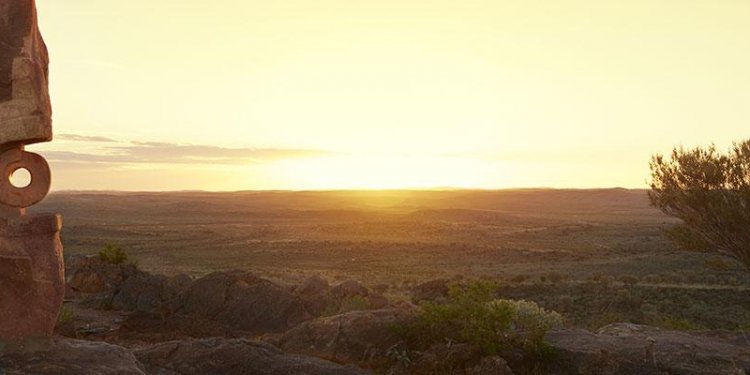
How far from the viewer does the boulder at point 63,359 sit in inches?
405

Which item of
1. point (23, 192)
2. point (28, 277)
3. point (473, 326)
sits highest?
point (23, 192)

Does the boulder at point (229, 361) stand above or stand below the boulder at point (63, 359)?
below

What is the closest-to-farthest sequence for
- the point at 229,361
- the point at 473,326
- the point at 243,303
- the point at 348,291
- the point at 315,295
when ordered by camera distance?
the point at 229,361 → the point at 473,326 → the point at 243,303 → the point at 315,295 → the point at 348,291

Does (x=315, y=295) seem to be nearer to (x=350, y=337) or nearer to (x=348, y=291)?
(x=348, y=291)

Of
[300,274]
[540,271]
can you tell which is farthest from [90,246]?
[540,271]

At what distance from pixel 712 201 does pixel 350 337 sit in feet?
57.6

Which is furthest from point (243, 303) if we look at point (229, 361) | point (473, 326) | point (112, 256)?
point (473, 326)

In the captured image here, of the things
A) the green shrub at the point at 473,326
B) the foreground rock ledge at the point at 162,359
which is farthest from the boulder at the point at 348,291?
the foreground rock ledge at the point at 162,359

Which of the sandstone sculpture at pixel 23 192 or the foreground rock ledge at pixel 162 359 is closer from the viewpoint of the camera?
the foreground rock ledge at pixel 162 359

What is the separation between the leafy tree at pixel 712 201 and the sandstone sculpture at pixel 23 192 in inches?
911

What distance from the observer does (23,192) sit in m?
11.2

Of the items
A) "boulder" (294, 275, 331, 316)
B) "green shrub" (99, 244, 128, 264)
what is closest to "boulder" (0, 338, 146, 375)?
"boulder" (294, 275, 331, 316)

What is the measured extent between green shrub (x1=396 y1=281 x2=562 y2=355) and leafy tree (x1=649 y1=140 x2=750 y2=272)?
1454cm

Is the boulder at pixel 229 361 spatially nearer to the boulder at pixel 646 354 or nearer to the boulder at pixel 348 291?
the boulder at pixel 646 354
